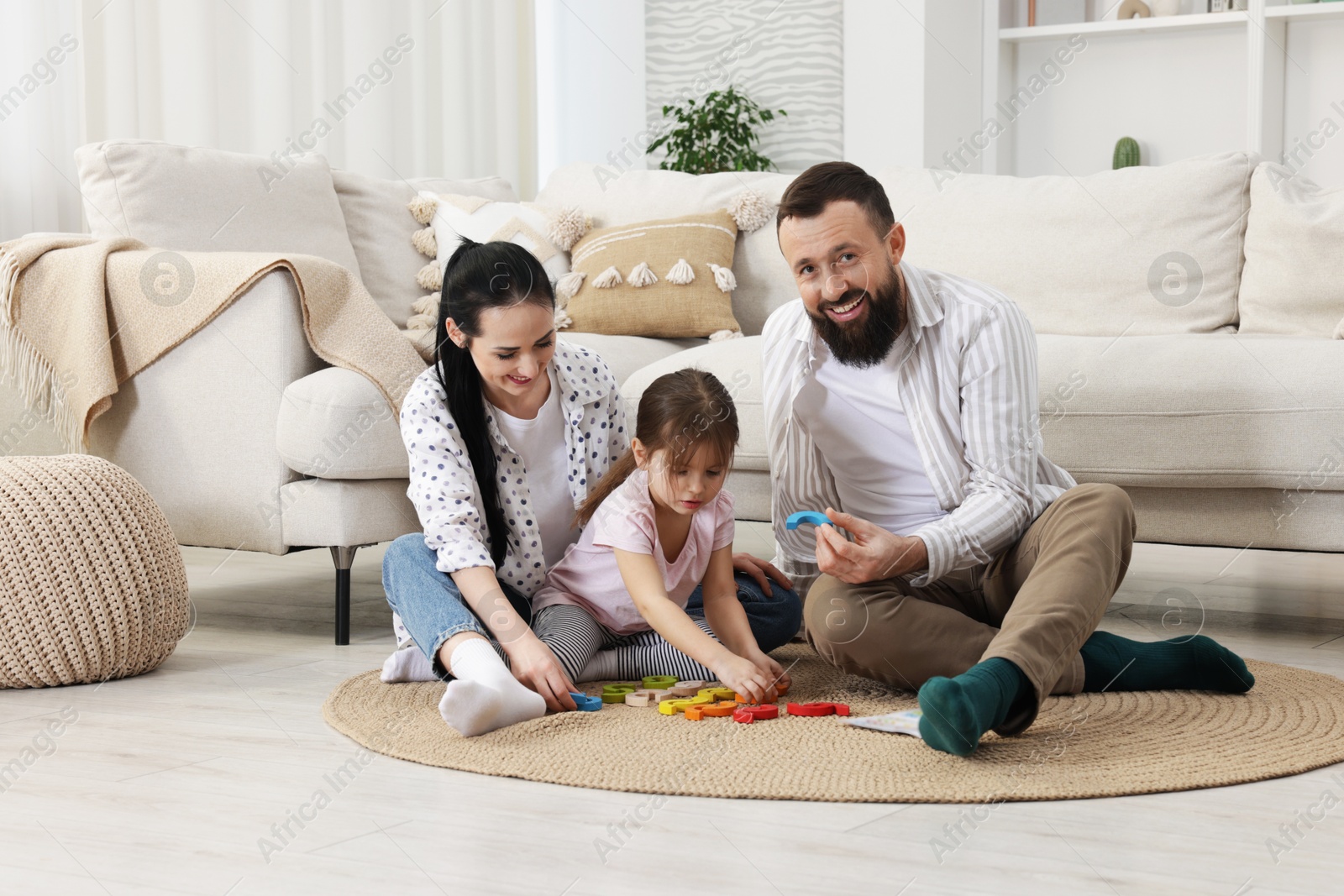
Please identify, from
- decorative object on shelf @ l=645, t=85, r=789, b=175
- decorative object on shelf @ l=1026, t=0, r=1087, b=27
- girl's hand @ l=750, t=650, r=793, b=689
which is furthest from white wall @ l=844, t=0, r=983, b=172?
girl's hand @ l=750, t=650, r=793, b=689

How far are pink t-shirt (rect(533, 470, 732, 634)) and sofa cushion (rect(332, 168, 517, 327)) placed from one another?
3.98 ft

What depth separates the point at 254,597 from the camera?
2537mm

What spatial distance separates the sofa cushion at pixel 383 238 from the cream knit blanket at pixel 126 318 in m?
0.69

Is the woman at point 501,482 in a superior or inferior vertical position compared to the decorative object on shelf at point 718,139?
inferior

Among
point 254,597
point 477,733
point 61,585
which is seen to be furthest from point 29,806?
point 254,597

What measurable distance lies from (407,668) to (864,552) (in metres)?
0.63

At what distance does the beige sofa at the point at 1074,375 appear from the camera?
1921mm

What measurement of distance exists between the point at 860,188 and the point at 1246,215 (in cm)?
120

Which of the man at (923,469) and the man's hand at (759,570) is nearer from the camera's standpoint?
the man at (923,469)

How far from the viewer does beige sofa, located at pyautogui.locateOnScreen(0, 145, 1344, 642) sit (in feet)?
6.30

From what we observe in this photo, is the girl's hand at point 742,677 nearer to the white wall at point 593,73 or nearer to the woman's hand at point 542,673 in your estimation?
the woman's hand at point 542,673

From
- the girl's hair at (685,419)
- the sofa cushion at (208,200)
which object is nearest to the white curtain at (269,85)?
the sofa cushion at (208,200)

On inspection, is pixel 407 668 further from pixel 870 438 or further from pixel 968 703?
pixel 968 703

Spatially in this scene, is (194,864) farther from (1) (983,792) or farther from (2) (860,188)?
(2) (860,188)
